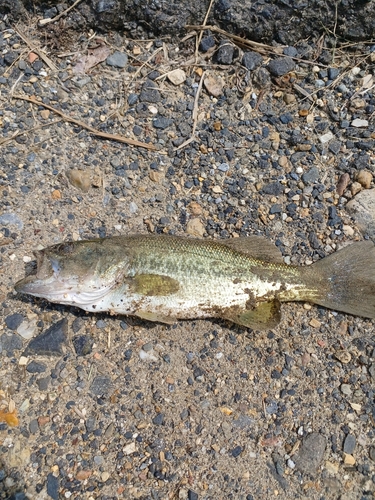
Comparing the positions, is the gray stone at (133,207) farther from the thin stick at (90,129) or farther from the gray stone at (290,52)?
the gray stone at (290,52)

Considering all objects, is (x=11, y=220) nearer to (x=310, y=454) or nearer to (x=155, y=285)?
(x=155, y=285)

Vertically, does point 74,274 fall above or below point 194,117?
below

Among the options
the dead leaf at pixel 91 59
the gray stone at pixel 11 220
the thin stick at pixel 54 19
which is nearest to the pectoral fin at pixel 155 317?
the gray stone at pixel 11 220

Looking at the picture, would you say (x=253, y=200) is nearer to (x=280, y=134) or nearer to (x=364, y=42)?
(x=280, y=134)

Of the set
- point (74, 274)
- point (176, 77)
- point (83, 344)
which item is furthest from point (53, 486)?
point (176, 77)

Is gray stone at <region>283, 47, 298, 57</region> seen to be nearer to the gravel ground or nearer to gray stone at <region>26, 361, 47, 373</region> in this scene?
the gravel ground

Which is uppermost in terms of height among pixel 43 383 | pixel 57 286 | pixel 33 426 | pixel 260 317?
pixel 57 286

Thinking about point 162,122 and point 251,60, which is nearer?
point 162,122

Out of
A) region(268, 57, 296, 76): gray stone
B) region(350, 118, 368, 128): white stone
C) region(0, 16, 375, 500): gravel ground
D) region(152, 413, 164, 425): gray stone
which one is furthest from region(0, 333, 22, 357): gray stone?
region(350, 118, 368, 128): white stone
